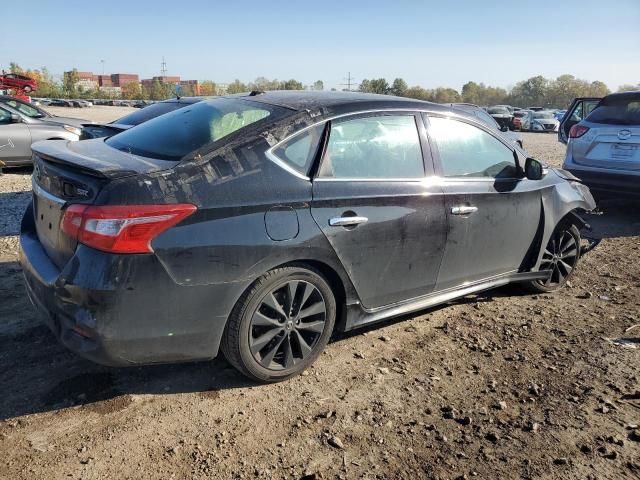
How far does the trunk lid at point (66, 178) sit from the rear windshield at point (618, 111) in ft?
22.5

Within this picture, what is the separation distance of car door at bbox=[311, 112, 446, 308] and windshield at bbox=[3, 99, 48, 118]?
908 cm

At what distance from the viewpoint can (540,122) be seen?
3566 centimetres

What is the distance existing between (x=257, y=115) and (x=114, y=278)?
1.33 meters

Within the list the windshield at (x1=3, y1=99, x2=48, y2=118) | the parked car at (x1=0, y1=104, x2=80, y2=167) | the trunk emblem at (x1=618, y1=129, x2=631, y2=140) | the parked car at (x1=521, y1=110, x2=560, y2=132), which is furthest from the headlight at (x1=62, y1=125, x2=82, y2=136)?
the parked car at (x1=521, y1=110, x2=560, y2=132)

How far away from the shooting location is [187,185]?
2645 mm

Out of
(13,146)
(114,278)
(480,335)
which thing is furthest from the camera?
(13,146)

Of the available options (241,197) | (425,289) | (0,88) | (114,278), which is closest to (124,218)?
(114,278)

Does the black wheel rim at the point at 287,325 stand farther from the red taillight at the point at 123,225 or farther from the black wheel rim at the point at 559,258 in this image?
the black wheel rim at the point at 559,258

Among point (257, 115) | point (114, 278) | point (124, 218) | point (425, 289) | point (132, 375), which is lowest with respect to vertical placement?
point (132, 375)

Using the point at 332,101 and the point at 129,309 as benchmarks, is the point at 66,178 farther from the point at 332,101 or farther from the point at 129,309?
the point at 332,101

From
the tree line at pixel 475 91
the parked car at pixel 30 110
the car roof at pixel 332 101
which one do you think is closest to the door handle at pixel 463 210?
the car roof at pixel 332 101

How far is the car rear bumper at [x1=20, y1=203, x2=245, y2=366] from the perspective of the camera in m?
2.48

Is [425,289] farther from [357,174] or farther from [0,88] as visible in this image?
[0,88]

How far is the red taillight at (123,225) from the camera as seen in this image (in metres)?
Answer: 2.46
